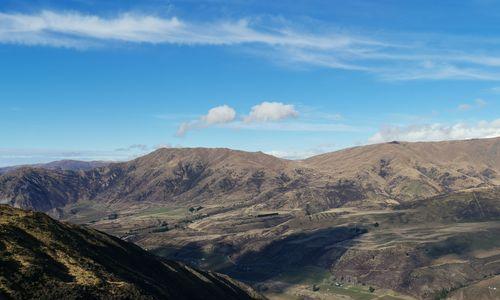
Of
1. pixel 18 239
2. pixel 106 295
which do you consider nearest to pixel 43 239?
pixel 18 239

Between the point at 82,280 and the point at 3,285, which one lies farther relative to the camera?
the point at 82,280

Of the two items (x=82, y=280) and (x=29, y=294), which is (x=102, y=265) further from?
(x=29, y=294)

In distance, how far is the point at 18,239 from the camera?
148 m

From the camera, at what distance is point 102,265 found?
156250mm

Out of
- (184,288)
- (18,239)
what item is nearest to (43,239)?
(18,239)

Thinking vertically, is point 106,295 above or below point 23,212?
below

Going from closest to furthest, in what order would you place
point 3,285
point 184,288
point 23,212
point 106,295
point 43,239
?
1. point 3,285
2. point 106,295
3. point 43,239
4. point 23,212
5. point 184,288

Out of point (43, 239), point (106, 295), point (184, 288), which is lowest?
point (184, 288)

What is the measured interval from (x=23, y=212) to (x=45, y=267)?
45398 millimetres

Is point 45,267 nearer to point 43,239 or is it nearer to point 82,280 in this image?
point 82,280

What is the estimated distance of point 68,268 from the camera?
5630 inches

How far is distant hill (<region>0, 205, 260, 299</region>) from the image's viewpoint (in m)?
126

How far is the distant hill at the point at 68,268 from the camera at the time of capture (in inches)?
4948

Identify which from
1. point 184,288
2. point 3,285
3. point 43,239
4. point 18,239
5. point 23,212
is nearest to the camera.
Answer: point 3,285
